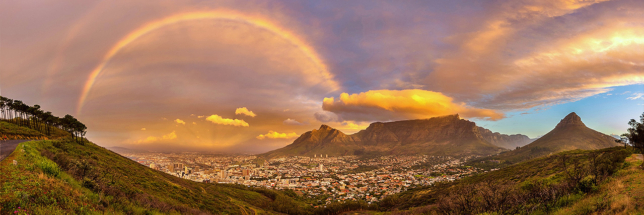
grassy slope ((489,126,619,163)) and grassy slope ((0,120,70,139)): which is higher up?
grassy slope ((0,120,70,139))

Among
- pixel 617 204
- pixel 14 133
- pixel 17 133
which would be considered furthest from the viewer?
pixel 17 133

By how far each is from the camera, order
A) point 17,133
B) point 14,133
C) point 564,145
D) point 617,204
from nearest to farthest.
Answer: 1. point 617,204
2. point 14,133
3. point 17,133
4. point 564,145

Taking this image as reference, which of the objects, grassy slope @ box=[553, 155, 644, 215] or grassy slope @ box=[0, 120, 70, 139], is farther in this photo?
grassy slope @ box=[0, 120, 70, 139]

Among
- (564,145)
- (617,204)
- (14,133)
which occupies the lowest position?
(564,145)

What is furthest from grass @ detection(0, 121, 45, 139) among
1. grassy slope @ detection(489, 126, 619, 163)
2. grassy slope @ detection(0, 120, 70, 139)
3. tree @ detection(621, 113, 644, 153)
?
grassy slope @ detection(489, 126, 619, 163)

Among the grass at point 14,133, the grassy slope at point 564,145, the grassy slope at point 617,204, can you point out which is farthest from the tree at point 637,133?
the grassy slope at point 564,145

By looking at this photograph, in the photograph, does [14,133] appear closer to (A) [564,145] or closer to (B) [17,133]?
(B) [17,133]

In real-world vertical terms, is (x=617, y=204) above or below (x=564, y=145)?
above

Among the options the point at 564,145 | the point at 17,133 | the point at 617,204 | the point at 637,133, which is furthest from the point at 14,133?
the point at 564,145

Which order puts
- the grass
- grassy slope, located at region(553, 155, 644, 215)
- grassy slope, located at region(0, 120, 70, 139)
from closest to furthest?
grassy slope, located at region(553, 155, 644, 215), the grass, grassy slope, located at region(0, 120, 70, 139)

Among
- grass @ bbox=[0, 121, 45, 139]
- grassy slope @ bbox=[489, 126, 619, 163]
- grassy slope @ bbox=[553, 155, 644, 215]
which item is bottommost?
grassy slope @ bbox=[489, 126, 619, 163]

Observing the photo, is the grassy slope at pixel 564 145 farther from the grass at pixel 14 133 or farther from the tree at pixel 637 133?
the grass at pixel 14 133

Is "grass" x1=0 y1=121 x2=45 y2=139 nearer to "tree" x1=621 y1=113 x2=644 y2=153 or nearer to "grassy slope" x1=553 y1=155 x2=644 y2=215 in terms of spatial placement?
"grassy slope" x1=553 y1=155 x2=644 y2=215
